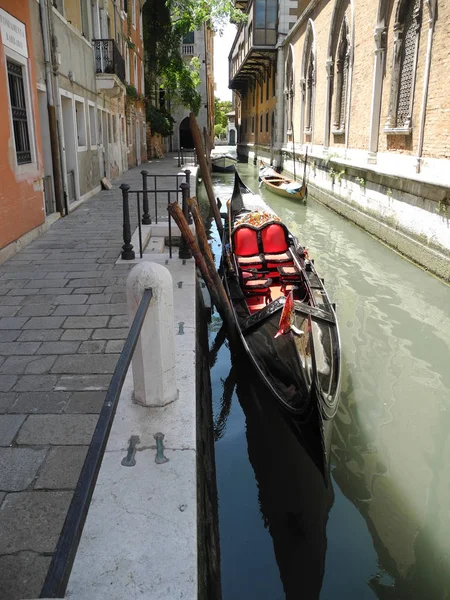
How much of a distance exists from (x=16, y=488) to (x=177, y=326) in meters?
1.88

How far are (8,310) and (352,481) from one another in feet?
9.93

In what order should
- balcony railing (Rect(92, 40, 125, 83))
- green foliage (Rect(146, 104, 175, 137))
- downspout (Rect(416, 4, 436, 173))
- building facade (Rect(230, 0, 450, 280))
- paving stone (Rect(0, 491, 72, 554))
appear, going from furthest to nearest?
1. green foliage (Rect(146, 104, 175, 137))
2. balcony railing (Rect(92, 40, 125, 83))
3. downspout (Rect(416, 4, 436, 173))
4. building facade (Rect(230, 0, 450, 280))
5. paving stone (Rect(0, 491, 72, 554))

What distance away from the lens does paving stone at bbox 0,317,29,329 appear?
4094 mm

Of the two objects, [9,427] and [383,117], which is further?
[383,117]

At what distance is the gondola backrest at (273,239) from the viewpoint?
641 cm

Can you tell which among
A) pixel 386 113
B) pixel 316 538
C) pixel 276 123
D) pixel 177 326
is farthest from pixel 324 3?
pixel 316 538

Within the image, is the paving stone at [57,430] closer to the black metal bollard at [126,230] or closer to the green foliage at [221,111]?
the black metal bollard at [126,230]

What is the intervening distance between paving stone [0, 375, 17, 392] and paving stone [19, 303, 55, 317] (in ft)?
3.68

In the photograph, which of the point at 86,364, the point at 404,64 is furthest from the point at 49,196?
the point at 404,64

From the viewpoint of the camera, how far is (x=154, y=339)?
261 cm

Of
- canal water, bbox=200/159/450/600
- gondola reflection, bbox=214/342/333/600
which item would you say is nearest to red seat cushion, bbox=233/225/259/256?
canal water, bbox=200/159/450/600

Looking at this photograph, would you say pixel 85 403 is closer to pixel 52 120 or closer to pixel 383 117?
pixel 52 120

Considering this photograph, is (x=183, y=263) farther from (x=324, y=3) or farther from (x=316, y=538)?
Answer: (x=324, y=3)

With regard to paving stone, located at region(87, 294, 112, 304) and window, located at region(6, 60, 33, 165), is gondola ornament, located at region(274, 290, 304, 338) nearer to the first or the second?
paving stone, located at region(87, 294, 112, 304)
